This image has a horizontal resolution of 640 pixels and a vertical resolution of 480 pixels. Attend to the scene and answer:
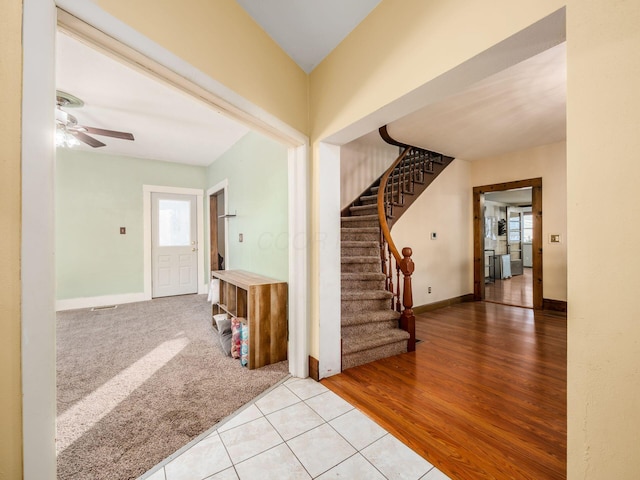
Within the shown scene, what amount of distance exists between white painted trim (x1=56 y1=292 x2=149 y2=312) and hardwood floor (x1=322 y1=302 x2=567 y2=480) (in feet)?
14.3

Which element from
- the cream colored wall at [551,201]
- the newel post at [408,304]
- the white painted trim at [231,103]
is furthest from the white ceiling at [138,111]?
the cream colored wall at [551,201]

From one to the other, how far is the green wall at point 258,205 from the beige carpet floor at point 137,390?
1033 millimetres

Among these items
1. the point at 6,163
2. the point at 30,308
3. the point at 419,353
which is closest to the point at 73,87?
the point at 6,163

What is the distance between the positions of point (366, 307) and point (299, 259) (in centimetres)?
116

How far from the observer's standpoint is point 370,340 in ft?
8.33

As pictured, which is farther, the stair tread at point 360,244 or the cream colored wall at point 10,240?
the stair tread at point 360,244

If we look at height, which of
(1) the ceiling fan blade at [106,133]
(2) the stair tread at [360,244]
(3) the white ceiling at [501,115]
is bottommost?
(2) the stair tread at [360,244]

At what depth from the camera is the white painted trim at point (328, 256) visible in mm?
2137

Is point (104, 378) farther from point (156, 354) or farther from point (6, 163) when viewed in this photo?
point (6, 163)

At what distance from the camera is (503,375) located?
221 cm

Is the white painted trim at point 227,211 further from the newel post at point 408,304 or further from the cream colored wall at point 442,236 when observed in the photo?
the newel post at point 408,304

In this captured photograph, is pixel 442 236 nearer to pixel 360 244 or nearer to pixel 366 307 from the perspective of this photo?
pixel 360 244

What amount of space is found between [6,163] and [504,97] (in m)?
3.52

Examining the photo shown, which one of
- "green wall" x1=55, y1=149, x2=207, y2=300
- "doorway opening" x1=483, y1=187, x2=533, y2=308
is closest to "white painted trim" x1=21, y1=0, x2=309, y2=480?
"green wall" x1=55, y1=149, x2=207, y2=300
